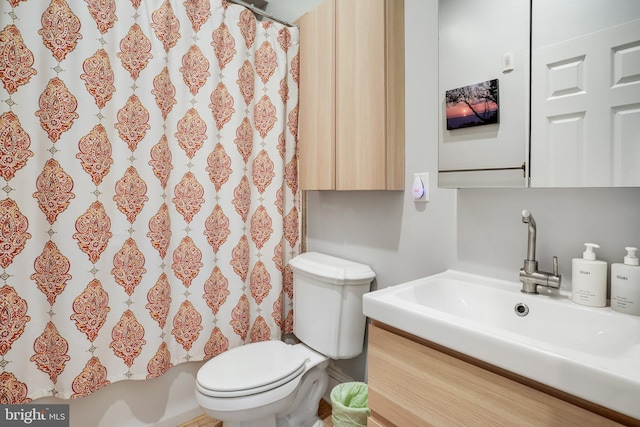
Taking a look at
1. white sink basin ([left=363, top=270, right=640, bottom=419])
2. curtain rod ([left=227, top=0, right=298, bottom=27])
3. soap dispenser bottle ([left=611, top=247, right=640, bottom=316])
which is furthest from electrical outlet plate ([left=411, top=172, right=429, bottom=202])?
curtain rod ([left=227, top=0, right=298, bottom=27])

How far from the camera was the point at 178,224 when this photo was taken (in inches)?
57.6

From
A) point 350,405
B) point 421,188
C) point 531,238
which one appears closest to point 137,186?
point 421,188

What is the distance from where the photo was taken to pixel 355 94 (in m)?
1.38

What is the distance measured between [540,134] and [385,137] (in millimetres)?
537

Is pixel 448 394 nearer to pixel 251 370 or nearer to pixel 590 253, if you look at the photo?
pixel 590 253

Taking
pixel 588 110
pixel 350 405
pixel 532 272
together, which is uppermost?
pixel 588 110

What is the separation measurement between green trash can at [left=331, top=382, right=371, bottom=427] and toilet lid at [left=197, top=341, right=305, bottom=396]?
0.21m

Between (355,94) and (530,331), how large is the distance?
3.63 ft

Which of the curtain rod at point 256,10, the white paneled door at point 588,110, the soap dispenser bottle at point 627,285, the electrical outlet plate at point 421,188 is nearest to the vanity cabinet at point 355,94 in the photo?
the electrical outlet plate at point 421,188

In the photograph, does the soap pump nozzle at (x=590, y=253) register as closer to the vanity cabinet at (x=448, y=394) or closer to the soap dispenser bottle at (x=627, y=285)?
the soap dispenser bottle at (x=627, y=285)

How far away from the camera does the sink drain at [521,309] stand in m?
0.89

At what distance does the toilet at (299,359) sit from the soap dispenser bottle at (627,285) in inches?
32.6

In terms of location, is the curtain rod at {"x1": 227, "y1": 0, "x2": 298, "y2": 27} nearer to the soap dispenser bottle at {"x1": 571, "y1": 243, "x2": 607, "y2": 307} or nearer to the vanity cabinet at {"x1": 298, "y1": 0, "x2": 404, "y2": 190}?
the vanity cabinet at {"x1": 298, "y1": 0, "x2": 404, "y2": 190}

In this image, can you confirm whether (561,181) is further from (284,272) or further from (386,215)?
(284,272)
